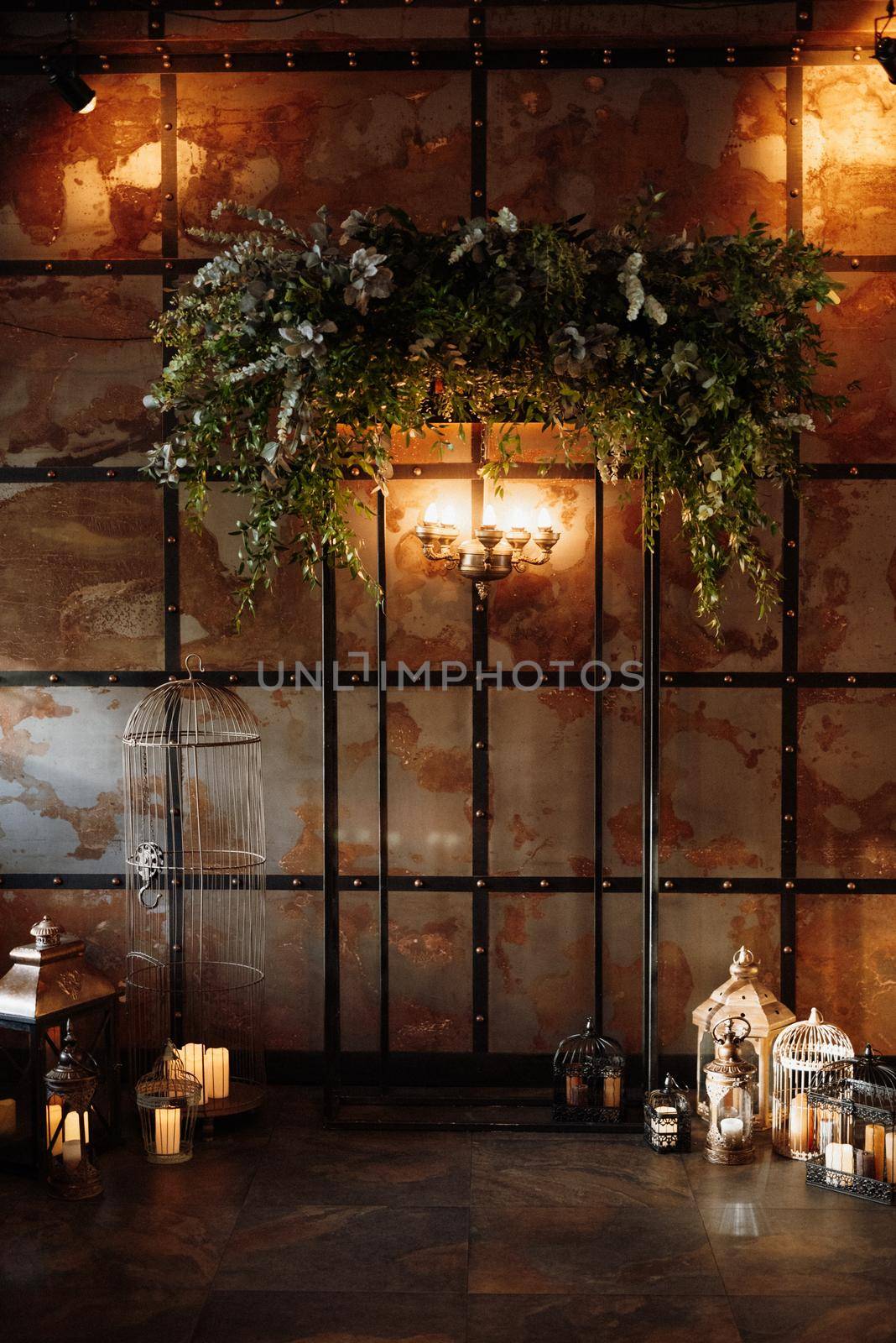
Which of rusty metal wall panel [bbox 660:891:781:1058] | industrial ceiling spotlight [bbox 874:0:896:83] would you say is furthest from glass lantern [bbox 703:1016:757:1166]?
industrial ceiling spotlight [bbox 874:0:896:83]

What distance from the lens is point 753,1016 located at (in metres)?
3.62

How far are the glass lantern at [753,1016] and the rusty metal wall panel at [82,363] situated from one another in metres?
2.57

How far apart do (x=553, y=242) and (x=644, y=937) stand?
6.85 feet

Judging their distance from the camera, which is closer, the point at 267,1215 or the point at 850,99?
the point at 267,1215

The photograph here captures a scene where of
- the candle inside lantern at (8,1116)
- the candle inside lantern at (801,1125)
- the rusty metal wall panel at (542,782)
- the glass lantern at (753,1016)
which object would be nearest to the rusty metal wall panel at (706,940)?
the glass lantern at (753,1016)

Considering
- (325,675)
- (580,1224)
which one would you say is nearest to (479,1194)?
(580,1224)

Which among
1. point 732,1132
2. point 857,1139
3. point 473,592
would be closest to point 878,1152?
point 857,1139

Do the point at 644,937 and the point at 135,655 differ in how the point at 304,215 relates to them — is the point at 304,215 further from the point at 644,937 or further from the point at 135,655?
the point at 644,937

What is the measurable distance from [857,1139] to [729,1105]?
1.17 ft

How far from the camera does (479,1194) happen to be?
3.22 m

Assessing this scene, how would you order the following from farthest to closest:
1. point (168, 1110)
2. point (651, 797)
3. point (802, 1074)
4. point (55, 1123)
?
point (651, 797), point (802, 1074), point (168, 1110), point (55, 1123)

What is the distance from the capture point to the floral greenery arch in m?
3.19

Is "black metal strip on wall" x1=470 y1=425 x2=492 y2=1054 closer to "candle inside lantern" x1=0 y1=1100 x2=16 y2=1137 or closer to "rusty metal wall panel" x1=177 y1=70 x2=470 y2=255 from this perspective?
"rusty metal wall panel" x1=177 y1=70 x2=470 y2=255

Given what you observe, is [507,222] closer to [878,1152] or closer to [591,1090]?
[591,1090]
